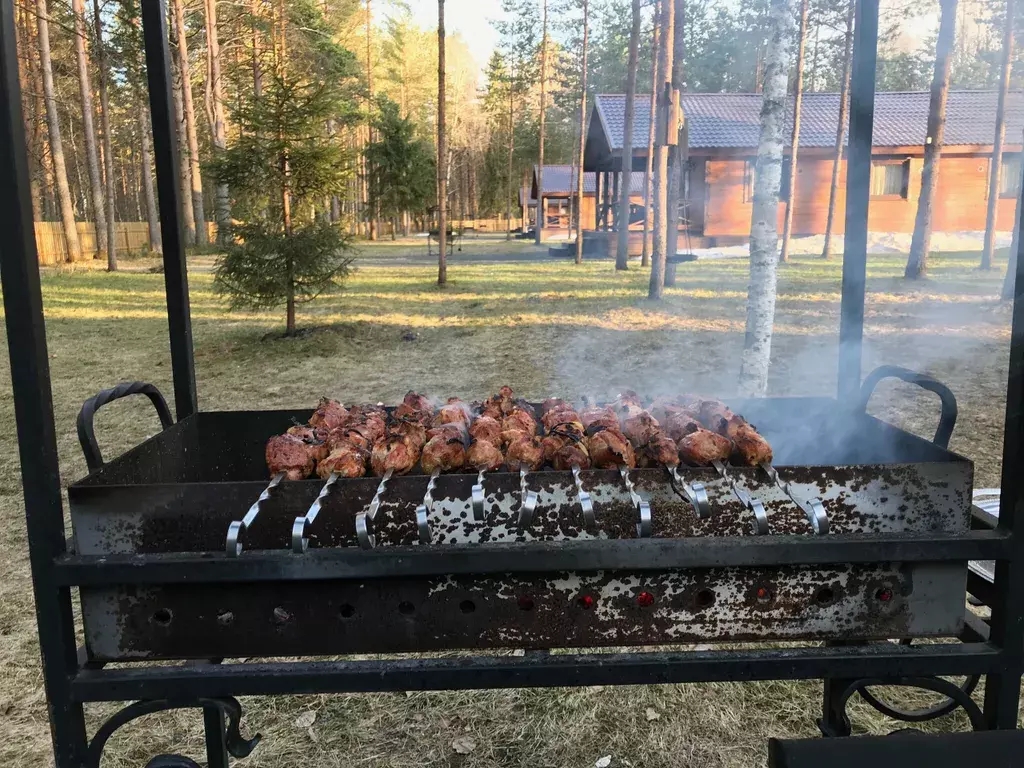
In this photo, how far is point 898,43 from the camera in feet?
88.6

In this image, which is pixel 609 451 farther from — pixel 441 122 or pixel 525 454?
pixel 441 122

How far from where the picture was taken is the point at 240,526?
1652 millimetres

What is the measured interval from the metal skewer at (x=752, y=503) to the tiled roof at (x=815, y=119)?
71.3 ft

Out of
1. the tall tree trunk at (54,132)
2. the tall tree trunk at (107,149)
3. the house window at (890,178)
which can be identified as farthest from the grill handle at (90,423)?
the house window at (890,178)

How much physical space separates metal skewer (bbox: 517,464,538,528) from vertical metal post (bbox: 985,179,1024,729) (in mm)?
1029

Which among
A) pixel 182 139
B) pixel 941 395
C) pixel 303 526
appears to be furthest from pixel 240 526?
pixel 182 139

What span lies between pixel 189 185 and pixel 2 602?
80.8ft

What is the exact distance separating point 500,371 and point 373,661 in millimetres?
7515

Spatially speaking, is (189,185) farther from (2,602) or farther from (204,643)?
(204,643)

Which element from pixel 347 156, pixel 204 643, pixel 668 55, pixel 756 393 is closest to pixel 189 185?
pixel 347 156

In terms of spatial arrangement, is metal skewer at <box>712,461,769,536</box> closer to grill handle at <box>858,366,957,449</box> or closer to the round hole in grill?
the round hole in grill

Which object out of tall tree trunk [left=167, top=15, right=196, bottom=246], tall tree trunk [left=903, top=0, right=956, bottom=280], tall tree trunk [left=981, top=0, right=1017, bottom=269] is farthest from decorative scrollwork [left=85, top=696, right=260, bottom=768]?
tall tree trunk [left=167, top=15, right=196, bottom=246]

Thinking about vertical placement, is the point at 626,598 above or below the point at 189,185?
below

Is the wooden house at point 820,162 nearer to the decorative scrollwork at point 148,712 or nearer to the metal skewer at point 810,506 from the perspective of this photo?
the metal skewer at point 810,506
